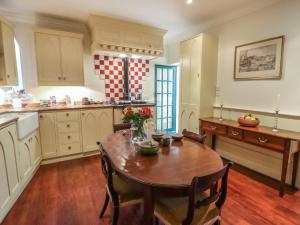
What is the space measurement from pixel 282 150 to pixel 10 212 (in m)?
3.08

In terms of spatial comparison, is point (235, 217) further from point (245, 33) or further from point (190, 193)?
point (245, 33)

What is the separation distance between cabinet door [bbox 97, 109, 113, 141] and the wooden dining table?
65.5 inches

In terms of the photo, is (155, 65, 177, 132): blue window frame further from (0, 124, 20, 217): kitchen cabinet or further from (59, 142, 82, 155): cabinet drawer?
(0, 124, 20, 217): kitchen cabinet

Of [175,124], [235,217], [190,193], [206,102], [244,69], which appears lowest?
[235,217]

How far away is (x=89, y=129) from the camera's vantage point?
10.7 ft

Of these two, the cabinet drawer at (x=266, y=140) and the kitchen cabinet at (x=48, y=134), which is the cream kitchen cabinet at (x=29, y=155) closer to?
the kitchen cabinet at (x=48, y=134)

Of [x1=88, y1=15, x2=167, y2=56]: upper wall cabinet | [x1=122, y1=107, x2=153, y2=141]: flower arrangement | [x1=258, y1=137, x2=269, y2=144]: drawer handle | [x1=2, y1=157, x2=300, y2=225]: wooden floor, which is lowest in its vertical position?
[x1=2, y1=157, x2=300, y2=225]: wooden floor

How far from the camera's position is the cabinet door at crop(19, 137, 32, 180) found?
216 cm

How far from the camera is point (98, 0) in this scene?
248cm

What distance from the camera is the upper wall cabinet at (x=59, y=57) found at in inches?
120

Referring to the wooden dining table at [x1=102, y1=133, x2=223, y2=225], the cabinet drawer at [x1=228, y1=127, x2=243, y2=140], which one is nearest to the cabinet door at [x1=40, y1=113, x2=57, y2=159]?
the wooden dining table at [x1=102, y1=133, x2=223, y2=225]

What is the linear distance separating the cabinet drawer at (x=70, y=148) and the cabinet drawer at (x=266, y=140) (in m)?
2.81

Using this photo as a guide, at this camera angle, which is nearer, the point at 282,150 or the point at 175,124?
the point at 282,150

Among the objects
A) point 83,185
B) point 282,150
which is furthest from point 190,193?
point 83,185
